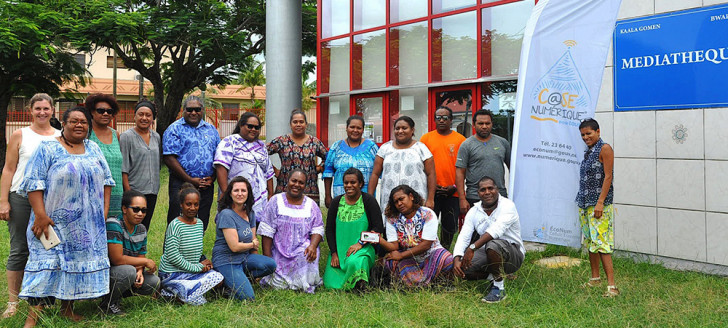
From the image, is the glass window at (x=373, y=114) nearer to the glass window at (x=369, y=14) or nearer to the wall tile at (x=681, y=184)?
the glass window at (x=369, y=14)

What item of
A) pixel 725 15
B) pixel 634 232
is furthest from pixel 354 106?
pixel 725 15

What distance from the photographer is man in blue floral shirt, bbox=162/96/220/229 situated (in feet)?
18.1

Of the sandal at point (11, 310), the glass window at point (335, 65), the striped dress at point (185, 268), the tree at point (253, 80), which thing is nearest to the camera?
the sandal at point (11, 310)

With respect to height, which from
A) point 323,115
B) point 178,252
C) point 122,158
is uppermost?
point 323,115

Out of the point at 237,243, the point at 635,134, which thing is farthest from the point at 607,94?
the point at 237,243

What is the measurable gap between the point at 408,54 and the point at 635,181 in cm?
455

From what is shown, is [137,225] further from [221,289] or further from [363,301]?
[363,301]

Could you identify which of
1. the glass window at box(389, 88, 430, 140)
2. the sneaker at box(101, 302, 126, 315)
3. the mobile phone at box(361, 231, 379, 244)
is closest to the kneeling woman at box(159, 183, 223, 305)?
the sneaker at box(101, 302, 126, 315)

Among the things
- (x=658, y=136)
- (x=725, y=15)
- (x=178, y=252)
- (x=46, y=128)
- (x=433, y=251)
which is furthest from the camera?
(x=658, y=136)

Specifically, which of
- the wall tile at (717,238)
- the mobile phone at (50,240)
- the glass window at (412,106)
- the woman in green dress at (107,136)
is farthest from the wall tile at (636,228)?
the mobile phone at (50,240)

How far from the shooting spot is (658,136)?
6305 millimetres

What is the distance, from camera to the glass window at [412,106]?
973 cm

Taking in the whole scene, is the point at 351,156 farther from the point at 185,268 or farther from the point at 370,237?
the point at 185,268

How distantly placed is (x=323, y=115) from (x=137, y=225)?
7.03 metres
